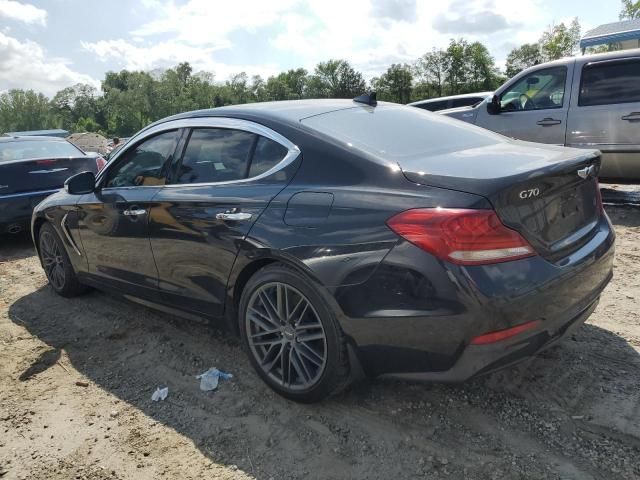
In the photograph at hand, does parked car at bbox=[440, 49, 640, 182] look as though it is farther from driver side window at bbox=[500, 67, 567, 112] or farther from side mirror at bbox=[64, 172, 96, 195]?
side mirror at bbox=[64, 172, 96, 195]

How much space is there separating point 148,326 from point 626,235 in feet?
15.6

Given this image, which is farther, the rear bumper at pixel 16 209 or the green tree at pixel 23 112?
the green tree at pixel 23 112

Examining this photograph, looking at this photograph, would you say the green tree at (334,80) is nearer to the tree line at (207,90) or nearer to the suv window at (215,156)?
the tree line at (207,90)

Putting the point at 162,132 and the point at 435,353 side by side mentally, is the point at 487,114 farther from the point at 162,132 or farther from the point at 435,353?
the point at 435,353

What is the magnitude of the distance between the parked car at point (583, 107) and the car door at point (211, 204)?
5187mm

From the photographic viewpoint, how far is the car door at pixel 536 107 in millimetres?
6879

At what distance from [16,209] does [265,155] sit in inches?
197

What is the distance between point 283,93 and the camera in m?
104

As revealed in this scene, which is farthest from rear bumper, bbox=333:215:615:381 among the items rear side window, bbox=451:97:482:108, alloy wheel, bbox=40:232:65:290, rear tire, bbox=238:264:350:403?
rear side window, bbox=451:97:482:108

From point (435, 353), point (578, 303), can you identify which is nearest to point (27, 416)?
point (435, 353)

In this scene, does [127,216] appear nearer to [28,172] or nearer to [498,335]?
[498,335]

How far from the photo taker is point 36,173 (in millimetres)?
6844

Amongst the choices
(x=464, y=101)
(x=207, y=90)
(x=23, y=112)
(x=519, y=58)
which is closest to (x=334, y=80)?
(x=207, y=90)

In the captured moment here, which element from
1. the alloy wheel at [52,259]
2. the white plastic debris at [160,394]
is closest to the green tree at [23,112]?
the alloy wheel at [52,259]
